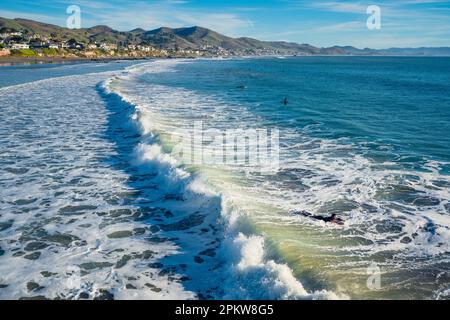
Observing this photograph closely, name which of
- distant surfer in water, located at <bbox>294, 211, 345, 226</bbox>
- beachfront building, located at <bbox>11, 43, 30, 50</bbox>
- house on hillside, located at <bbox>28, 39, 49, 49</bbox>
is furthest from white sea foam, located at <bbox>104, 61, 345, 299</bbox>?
house on hillside, located at <bbox>28, 39, 49, 49</bbox>

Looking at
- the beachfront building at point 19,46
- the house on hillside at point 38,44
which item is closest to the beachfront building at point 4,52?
the beachfront building at point 19,46

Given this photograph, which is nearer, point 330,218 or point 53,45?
point 330,218

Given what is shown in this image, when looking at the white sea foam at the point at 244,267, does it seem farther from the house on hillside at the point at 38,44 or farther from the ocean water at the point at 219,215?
the house on hillside at the point at 38,44

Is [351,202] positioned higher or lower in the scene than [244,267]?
higher

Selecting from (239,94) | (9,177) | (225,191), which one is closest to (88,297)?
(225,191)

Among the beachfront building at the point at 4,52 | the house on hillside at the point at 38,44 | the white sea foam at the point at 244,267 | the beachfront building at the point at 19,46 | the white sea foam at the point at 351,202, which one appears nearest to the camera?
the white sea foam at the point at 244,267

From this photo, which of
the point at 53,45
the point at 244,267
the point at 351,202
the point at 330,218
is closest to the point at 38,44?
the point at 53,45

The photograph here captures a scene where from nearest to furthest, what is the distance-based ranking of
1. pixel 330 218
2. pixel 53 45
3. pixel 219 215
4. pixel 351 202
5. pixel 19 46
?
pixel 330 218, pixel 219 215, pixel 351 202, pixel 19 46, pixel 53 45

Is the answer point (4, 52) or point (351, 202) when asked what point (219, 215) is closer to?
point (351, 202)

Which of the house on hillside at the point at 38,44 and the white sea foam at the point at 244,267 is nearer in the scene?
the white sea foam at the point at 244,267
